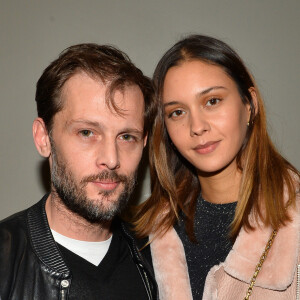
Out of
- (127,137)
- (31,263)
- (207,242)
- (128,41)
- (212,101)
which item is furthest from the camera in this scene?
(128,41)

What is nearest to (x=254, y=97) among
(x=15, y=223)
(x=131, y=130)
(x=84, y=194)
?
(x=131, y=130)

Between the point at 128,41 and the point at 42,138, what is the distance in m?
0.98

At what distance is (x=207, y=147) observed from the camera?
2408mm

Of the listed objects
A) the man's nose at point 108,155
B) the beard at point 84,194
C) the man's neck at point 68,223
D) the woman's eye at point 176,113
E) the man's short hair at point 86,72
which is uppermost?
Answer: the man's short hair at point 86,72

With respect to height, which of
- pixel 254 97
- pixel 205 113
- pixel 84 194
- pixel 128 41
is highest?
pixel 128 41

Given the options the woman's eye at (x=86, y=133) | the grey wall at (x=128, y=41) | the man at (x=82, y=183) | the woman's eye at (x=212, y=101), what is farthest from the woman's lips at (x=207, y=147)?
the grey wall at (x=128, y=41)

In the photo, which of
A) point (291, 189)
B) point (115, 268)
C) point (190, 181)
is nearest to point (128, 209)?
point (190, 181)

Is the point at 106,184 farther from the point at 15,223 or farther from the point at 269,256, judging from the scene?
the point at 269,256

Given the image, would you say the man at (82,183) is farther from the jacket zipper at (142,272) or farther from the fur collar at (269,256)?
the fur collar at (269,256)

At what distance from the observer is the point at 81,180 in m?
2.15

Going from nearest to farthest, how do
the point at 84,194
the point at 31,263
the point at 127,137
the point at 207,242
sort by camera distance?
1. the point at 31,263
2. the point at 84,194
3. the point at 127,137
4. the point at 207,242

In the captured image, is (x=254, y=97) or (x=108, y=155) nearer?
(x=108, y=155)

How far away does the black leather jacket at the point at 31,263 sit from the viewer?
1995 millimetres

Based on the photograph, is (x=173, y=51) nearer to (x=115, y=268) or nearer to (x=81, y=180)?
(x=81, y=180)
